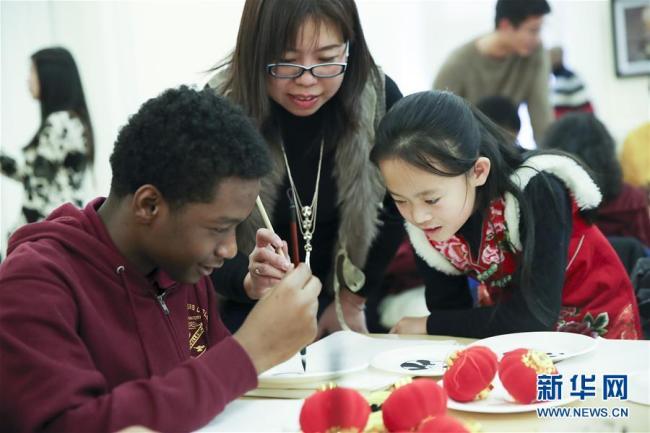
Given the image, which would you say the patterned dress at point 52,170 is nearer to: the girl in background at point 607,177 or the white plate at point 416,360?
the girl in background at point 607,177

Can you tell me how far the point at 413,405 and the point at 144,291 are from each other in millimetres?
394

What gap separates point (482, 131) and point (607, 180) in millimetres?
1214

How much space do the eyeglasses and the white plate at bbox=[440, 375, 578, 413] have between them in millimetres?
663

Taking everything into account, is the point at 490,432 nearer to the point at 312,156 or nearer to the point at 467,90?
the point at 312,156

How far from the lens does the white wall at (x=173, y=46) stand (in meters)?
2.19

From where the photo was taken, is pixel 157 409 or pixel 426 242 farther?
pixel 426 242

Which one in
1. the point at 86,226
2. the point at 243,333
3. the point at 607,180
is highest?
the point at 86,226

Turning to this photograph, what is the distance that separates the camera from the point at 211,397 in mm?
906

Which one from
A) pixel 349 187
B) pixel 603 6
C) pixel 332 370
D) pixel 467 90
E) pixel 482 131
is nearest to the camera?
pixel 332 370

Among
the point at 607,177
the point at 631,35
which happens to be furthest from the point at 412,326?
the point at 631,35

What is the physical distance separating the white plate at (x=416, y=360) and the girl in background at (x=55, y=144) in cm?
178

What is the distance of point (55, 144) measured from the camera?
304 centimetres

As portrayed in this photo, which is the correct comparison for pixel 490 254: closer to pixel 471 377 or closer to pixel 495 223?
pixel 495 223

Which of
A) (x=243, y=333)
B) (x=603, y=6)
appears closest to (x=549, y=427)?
(x=243, y=333)
